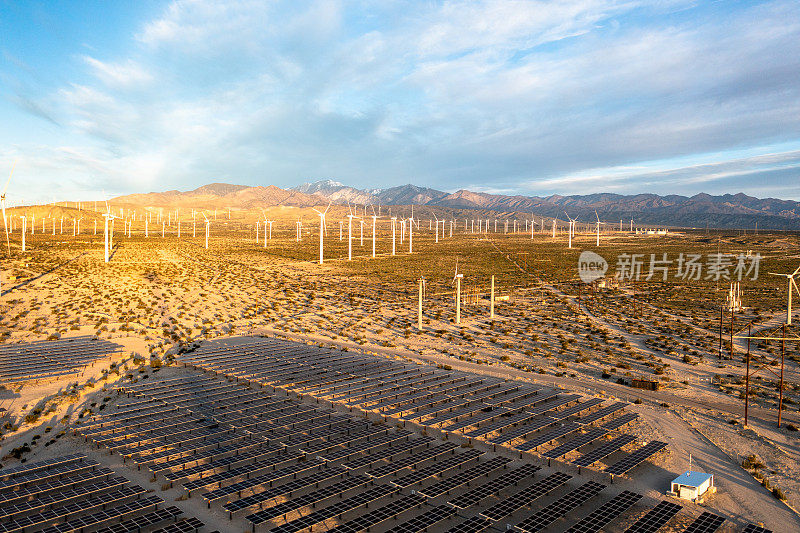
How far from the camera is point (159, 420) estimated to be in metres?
29.5

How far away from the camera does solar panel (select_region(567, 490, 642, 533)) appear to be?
63.4ft

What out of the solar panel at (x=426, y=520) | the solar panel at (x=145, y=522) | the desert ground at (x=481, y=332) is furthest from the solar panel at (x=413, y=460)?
the solar panel at (x=145, y=522)

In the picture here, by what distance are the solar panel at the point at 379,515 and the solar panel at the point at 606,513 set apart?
20.7 feet

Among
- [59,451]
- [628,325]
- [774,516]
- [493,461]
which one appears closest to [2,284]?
[59,451]

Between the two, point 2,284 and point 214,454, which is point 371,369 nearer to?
point 214,454

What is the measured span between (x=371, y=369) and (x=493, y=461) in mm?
18416

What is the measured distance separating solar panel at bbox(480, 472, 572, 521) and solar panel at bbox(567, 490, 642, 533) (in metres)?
2.15

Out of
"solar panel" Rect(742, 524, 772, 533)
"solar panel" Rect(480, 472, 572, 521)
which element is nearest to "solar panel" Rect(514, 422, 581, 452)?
"solar panel" Rect(480, 472, 572, 521)

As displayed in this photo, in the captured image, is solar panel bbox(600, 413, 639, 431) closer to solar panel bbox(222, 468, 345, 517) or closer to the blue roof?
the blue roof

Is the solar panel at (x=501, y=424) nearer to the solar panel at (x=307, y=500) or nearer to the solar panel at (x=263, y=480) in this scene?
the solar panel at (x=307, y=500)

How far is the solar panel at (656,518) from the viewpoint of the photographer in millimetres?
19406

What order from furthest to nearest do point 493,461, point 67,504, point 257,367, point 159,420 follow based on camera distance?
point 257,367 < point 159,420 < point 493,461 < point 67,504

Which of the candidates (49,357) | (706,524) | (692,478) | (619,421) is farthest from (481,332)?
(49,357)

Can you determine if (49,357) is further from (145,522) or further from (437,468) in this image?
(437,468)
